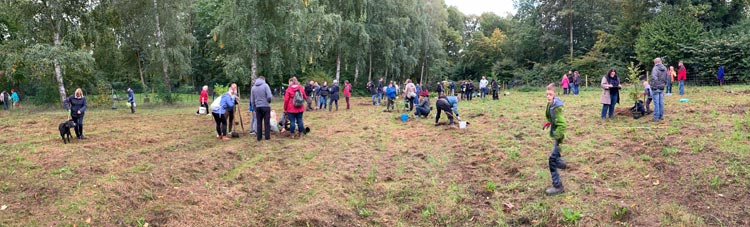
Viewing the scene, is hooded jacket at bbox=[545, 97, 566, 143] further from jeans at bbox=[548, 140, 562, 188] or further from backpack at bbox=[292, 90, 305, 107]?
backpack at bbox=[292, 90, 305, 107]

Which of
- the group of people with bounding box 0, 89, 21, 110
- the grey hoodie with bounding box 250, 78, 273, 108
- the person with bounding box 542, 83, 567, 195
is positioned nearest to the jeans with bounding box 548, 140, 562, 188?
the person with bounding box 542, 83, 567, 195

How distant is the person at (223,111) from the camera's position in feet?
34.8

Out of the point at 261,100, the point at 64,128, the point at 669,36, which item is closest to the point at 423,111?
the point at 261,100

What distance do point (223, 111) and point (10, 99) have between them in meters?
26.4

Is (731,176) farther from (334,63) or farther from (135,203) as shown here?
(334,63)

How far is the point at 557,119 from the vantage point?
6.13m

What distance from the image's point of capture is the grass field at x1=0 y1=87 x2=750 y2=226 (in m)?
5.63

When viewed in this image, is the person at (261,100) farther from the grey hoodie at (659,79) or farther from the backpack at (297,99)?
the grey hoodie at (659,79)

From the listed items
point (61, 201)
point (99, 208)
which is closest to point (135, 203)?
point (99, 208)

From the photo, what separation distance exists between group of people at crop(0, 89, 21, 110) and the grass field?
20.9 m

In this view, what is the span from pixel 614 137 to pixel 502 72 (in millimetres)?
38099

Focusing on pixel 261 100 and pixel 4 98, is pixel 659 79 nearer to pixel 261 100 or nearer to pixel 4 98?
pixel 261 100

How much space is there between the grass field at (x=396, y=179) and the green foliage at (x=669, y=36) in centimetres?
2054

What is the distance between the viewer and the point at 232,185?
23.1 ft
